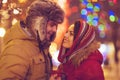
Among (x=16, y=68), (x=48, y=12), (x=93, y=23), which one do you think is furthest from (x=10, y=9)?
(x=16, y=68)

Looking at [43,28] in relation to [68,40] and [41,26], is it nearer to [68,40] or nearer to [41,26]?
[41,26]

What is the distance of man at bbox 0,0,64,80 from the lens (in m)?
1.76

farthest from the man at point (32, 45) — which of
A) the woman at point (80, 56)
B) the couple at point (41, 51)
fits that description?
the woman at point (80, 56)

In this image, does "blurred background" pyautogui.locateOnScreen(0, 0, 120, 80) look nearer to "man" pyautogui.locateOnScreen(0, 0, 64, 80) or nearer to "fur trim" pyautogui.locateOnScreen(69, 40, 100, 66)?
"fur trim" pyautogui.locateOnScreen(69, 40, 100, 66)

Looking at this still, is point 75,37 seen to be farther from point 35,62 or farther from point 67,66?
point 35,62

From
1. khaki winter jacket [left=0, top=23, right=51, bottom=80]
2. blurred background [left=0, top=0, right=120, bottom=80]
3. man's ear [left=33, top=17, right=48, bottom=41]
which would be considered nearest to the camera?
khaki winter jacket [left=0, top=23, right=51, bottom=80]

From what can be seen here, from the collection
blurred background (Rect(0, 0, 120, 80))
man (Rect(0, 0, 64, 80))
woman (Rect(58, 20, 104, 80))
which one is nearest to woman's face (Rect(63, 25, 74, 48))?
woman (Rect(58, 20, 104, 80))

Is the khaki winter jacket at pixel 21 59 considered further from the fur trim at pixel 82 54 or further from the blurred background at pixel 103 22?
the blurred background at pixel 103 22

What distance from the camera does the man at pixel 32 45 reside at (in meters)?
1.76

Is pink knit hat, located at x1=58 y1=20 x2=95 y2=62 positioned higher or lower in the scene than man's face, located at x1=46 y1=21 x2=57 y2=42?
lower

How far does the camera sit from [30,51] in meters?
1.84

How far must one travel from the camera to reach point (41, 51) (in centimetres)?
193

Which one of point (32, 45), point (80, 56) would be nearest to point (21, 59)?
point (32, 45)

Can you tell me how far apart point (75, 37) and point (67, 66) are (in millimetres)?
218
